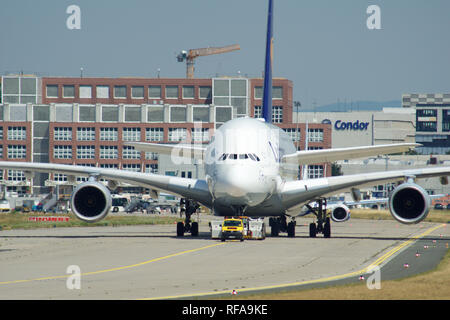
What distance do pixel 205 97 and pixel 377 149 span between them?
10958 cm

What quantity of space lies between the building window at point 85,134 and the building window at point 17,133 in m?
9.23

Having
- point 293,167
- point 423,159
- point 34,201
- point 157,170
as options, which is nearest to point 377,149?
point 293,167

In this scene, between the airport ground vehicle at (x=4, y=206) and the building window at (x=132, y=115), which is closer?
the airport ground vehicle at (x=4, y=206)

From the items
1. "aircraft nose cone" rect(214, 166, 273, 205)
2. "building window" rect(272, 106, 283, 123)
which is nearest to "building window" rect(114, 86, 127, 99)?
"building window" rect(272, 106, 283, 123)

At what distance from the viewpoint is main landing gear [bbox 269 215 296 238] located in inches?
1662

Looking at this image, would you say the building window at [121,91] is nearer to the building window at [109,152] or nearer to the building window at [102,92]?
the building window at [102,92]

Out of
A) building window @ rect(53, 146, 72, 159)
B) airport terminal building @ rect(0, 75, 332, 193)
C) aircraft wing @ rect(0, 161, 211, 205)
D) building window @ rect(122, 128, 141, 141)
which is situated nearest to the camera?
aircraft wing @ rect(0, 161, 211, 205)

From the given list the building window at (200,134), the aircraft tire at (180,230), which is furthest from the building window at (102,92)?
the aircraft tire at (180,230)

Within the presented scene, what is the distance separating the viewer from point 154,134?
133500mm

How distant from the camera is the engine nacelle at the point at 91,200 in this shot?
128ft

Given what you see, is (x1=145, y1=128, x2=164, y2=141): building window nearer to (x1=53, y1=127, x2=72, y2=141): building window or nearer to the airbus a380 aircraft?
(x1=53, y1=127, x2=72, y2=141): building window

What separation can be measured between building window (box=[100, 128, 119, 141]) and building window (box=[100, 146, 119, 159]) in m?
1.51

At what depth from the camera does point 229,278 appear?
2252 cm
